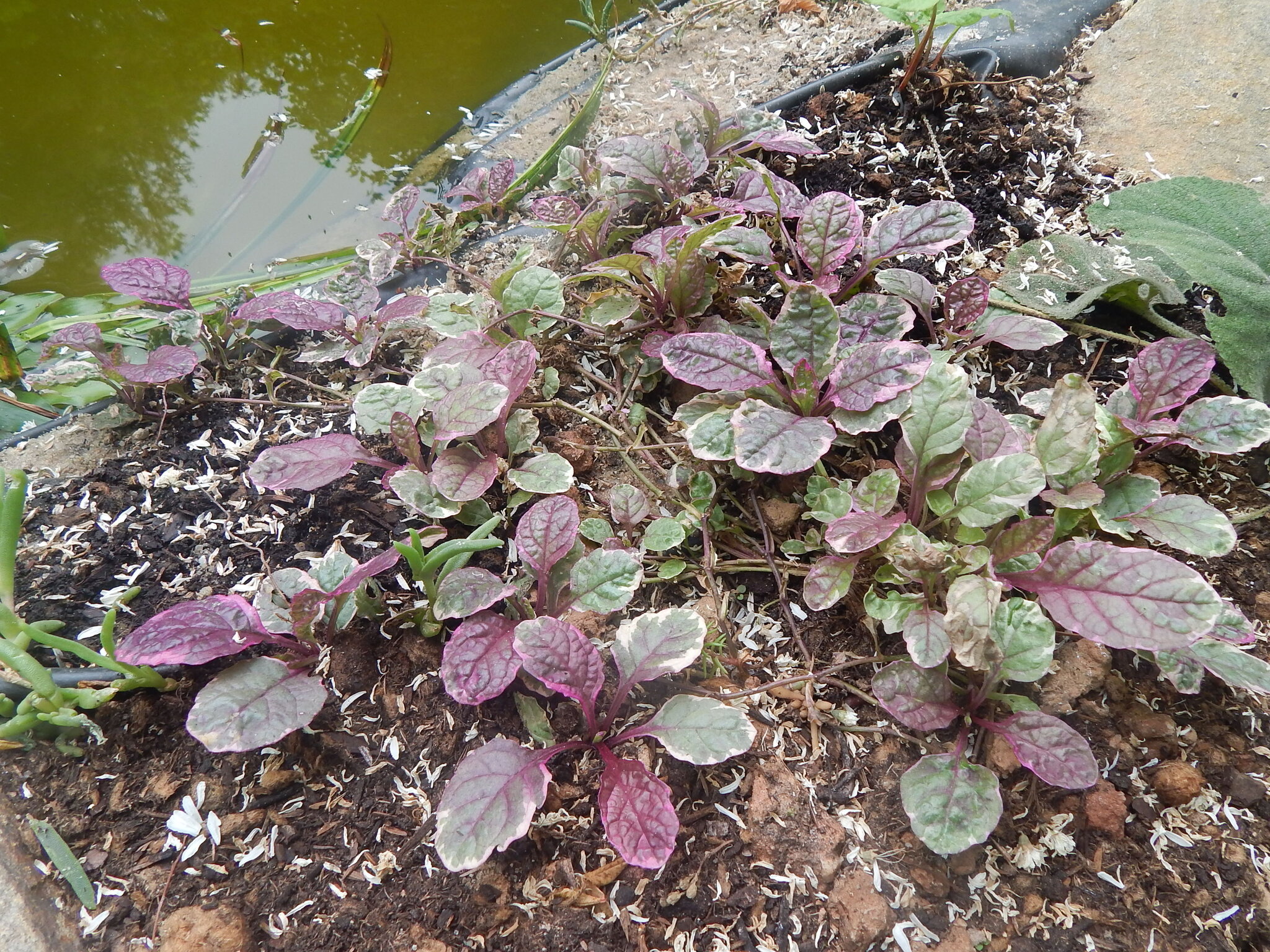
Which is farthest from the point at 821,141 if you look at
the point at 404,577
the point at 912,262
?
the point at 404,577

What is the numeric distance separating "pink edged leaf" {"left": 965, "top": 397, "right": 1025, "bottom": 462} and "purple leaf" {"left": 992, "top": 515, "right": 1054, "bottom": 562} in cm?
16

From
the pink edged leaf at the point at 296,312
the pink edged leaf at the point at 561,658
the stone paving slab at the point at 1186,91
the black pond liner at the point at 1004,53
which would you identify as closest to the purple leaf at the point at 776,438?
the pink edged leaf at the point at 561,658

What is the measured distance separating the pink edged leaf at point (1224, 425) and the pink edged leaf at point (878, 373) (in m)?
0.44

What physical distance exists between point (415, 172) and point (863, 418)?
1.95 metres

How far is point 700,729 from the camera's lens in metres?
1.01

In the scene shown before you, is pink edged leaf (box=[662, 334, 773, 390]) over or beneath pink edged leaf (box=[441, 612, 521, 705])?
over

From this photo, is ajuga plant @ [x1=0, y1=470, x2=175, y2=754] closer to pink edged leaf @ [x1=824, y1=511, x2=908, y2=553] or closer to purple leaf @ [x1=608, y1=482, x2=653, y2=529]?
purple leaf @ [x1=608, y1=482, x2=653, y2=529]

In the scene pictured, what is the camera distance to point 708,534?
130cm

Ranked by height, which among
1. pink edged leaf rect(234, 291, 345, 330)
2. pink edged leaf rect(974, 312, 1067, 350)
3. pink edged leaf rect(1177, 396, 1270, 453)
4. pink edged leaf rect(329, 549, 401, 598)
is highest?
pink edged leaf rect(234, 291, 345, 330)

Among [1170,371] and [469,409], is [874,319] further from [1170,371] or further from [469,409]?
[469,409]

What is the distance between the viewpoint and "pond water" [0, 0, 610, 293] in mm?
2238

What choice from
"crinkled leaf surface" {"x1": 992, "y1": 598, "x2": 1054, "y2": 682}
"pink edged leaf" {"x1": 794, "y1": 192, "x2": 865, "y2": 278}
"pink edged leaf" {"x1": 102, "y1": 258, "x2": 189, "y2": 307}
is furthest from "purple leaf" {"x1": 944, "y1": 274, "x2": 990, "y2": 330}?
"pink edged leaf" {"x1": 102, "y1": 258, "x2": 189, "y2": 307}

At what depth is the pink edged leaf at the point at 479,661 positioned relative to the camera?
104cm

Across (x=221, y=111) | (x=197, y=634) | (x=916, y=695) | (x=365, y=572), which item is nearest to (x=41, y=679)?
(x=197, y=634)
